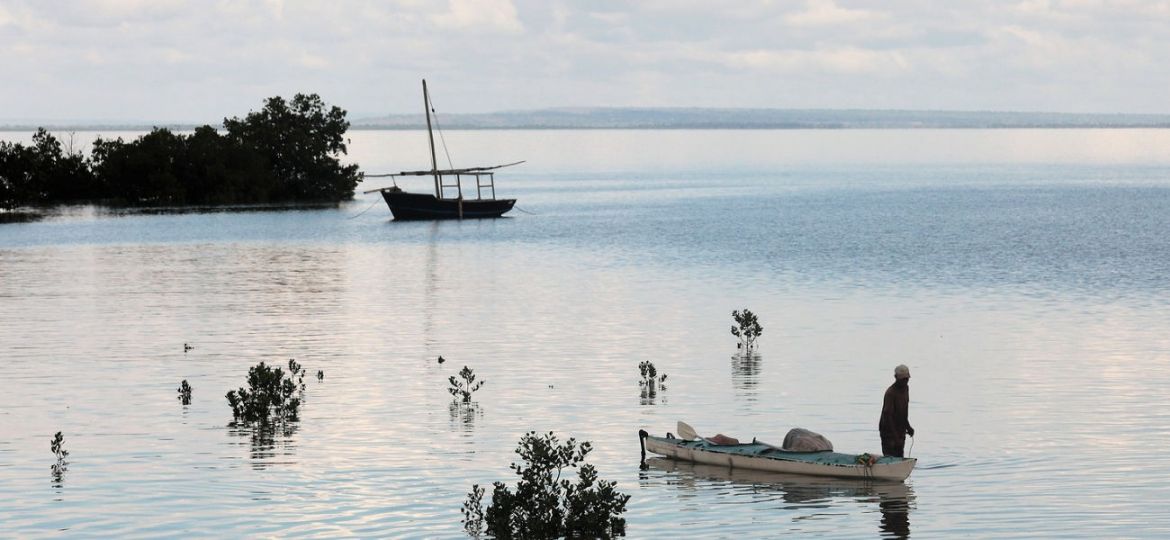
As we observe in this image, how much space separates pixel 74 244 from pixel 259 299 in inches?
1520

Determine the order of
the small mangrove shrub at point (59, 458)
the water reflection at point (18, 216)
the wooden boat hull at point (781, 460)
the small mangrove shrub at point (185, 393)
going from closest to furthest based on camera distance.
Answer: the wooden boat hull at point (781, 460) < the small mangrove shrub at point (59, 458) < the small mangrove shrub at point (185, 393) < the water reflection at point (18, 216)

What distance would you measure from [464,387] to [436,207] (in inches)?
3414

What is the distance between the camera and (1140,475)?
89.4ft

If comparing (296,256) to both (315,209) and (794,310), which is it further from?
(315,209)

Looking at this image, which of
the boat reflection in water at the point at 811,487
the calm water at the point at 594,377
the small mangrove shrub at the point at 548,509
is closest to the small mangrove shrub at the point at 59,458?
the calm water at the point at 594,377

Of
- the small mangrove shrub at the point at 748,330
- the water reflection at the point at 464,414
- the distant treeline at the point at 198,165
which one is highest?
the distant treeline at the point at 198,165

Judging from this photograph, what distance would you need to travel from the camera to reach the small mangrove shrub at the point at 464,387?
35.7 m

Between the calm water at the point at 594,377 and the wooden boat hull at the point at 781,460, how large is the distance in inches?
9.7

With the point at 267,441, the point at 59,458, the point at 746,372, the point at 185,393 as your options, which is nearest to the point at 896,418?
the point at 267,441

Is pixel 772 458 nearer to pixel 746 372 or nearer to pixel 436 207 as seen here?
pixel 746 372

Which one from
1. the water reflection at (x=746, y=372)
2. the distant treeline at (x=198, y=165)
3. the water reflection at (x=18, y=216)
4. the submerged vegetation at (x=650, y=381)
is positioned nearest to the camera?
the submerged vegetation at (x=650, y=381)

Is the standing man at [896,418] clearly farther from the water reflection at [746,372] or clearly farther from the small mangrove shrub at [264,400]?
the small mangrove shrub at [264,400]

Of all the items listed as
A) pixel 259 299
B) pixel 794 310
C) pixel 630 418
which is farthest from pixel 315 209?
pixel 630 418

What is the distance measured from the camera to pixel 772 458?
90.6 ft
